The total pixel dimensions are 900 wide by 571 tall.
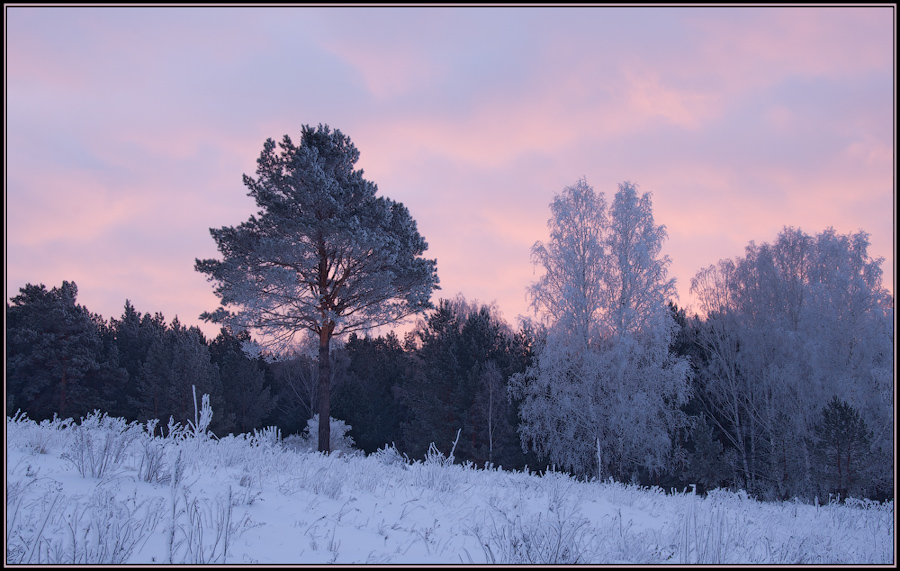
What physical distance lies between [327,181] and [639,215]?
43.3ft

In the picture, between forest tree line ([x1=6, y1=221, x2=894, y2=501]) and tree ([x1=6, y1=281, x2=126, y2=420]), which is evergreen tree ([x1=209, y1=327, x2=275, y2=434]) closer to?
forest tree line ([x1=6, y1=221, x2=894, y2=501])

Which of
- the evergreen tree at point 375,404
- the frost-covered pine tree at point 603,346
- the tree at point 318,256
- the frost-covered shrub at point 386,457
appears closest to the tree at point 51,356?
the evergreen tree at point 375,404

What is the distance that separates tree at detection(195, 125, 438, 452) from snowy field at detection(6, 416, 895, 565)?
9.69 m

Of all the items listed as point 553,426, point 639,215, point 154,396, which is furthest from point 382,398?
point 639,215

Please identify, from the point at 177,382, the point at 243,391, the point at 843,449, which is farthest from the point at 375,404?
the point at 843,449

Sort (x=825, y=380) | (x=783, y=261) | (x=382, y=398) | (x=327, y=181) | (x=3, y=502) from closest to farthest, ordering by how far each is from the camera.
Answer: (x=3, y=502) < (x=327, y=181) < (x=825, y=380) < (x=783, y=261) < (x=382, y=398)

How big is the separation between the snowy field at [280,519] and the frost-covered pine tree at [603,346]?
13.3 metres

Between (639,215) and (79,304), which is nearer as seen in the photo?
(639,215)

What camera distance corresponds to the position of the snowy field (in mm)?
3090

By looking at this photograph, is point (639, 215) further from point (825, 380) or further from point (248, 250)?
point (248, 250)

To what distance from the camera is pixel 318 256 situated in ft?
55.8

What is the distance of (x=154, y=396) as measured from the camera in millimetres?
31562

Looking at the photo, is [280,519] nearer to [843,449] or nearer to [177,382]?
[843,449]

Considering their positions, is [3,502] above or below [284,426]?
above
